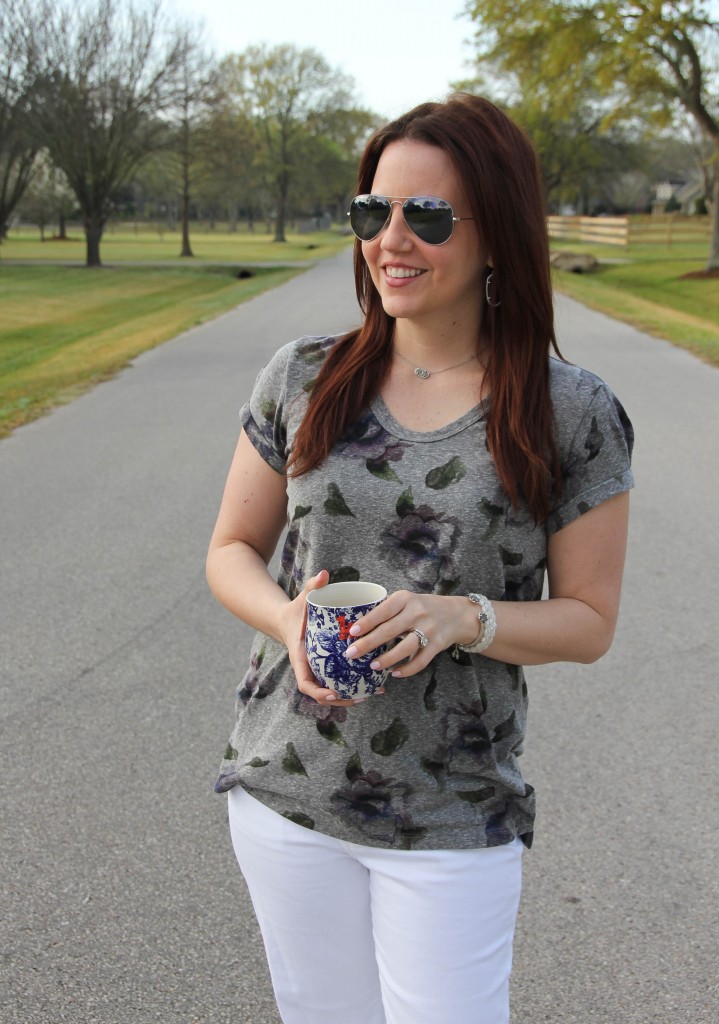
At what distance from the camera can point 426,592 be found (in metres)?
1.72

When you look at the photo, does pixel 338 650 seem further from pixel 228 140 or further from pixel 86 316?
pixel 228 140

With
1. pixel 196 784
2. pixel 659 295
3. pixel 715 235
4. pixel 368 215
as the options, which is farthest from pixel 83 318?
pixel 368 215

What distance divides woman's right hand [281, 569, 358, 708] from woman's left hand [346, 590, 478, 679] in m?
0.09

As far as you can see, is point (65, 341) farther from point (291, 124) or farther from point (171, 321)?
point (291, 124)

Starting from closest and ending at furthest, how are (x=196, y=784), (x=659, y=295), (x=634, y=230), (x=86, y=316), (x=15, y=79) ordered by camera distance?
(x=196, y=784)
(x=86, y=316)
(x=659, y=295)
(x=15, y=79)
(x=634, y=230)

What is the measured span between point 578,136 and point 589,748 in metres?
52.4

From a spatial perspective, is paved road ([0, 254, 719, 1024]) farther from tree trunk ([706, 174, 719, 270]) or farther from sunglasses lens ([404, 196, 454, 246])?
tree trunk ([706, 174, 719, 270])

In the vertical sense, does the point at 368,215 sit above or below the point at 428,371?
above

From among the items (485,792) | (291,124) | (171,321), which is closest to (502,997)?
(485,792)

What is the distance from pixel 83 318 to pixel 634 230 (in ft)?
106

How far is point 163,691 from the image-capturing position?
13.8ft

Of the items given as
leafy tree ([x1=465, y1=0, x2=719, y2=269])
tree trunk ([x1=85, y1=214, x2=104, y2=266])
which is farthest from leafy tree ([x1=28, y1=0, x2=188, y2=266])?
leafy tree ([x1=465, y1=0, x2=719, y2=269])

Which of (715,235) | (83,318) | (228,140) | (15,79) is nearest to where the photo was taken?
(83,318)

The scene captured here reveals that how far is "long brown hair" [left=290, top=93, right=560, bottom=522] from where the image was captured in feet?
5.61
